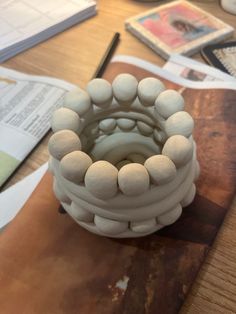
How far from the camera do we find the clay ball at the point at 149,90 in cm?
36

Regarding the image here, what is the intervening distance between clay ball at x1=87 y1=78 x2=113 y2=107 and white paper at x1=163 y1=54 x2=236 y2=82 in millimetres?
237

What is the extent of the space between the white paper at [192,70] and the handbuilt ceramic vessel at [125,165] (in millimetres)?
199

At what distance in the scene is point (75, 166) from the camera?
0.30 m

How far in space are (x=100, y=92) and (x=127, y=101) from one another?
0.10 feet

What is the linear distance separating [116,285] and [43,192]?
14 centimetres

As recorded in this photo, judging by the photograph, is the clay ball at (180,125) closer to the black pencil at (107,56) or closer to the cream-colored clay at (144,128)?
the cream-colored clay at (144,128)

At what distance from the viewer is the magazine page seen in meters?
0.47

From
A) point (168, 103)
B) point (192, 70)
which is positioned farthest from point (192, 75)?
point (168, 103)

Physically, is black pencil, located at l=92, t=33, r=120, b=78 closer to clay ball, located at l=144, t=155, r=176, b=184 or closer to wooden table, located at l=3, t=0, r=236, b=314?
wooden table, located at l=3, t=0, r=236, b=314

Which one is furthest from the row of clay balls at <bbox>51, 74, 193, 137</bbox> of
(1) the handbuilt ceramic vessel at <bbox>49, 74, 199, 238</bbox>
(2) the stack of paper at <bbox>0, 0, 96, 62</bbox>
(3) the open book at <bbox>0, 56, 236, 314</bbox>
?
(2) the stack of paper at <bbox>0, 0, 96, 62</bbox>

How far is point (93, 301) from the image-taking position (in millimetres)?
340

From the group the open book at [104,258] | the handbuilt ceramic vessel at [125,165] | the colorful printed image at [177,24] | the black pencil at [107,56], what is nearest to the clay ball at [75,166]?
the handbuilt ceramic vessel at [125,165]

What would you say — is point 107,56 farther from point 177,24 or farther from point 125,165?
point 125,165

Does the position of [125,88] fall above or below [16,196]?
above
